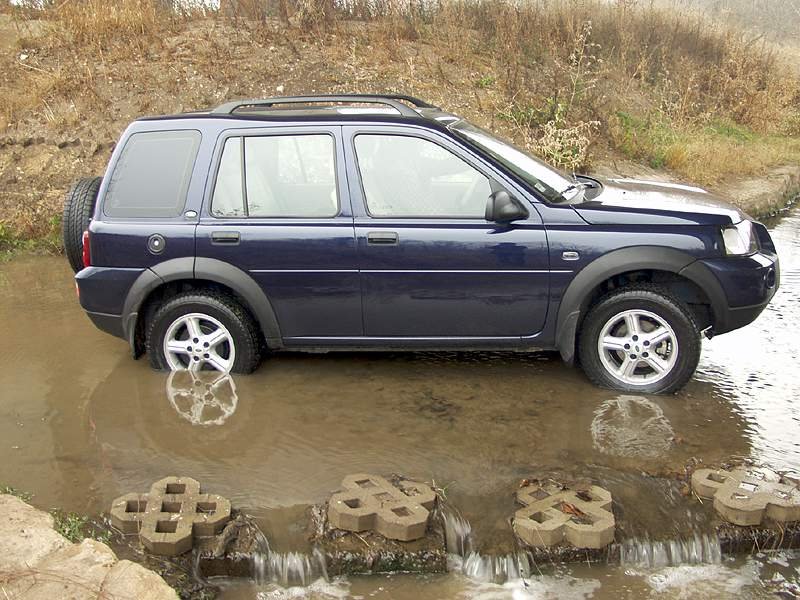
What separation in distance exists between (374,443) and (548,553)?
50.6 inches

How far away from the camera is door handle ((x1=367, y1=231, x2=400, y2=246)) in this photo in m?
5.20

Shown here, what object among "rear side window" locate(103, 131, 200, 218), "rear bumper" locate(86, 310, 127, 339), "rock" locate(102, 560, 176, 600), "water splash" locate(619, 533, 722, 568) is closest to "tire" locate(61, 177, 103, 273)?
"rear side window" locate(103, 131, 200, 218)

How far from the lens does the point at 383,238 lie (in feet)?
17.1

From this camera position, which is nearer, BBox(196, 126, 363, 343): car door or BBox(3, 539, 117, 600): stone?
BBox(3, 539, 117, 600): stone

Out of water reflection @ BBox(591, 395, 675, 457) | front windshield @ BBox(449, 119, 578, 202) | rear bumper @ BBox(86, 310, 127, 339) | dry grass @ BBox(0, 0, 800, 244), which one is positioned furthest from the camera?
dry grass @ BBox(0, 0, 800, 244)

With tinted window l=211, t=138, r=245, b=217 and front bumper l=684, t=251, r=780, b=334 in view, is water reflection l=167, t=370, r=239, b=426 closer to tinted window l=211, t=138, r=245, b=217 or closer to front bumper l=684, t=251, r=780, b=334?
tinted window l=211, t=138, r=245, b=217

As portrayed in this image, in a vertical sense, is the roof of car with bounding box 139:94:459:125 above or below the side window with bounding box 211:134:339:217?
above

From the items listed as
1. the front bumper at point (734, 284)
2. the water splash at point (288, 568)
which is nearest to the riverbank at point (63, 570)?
the water splash at point (288, 568)

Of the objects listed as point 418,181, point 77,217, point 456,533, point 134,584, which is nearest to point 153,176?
point 77,217

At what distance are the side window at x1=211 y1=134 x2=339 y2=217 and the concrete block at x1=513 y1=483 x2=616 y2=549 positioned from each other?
2305 millimetres

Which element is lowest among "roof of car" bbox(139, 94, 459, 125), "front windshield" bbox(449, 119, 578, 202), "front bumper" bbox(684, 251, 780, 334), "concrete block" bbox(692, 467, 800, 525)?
"concrete block" bbox(692, 467, 800, 525)

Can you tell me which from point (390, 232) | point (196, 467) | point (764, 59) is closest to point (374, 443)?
point (196, 467)

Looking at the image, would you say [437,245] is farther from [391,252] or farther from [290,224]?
[290,224]

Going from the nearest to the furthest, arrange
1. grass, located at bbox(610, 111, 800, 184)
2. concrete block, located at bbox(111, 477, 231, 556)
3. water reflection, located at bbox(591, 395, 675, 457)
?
concrete block, located at bbox(111, 477, 231, 556), water reflection, located at bbox(591, 395, 675, 457), grass, located at bbox(610, 111, 800, 184)
